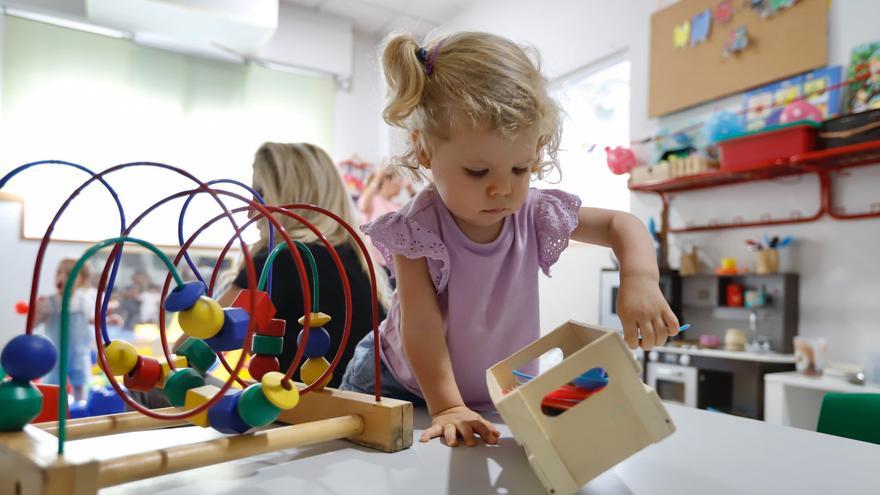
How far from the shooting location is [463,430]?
1.80 feet

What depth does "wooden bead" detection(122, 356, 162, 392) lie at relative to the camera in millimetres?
555

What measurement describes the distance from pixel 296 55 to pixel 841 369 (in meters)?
3.52

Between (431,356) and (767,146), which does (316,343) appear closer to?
(431,356)

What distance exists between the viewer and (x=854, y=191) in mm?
2027

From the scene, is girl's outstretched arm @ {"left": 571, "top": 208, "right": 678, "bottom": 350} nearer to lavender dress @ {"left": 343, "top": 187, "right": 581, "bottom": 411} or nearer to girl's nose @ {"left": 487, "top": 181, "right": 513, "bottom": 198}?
lavender dress @ {"left": 343, "top": 187, "right": 581, "bottom": 411}

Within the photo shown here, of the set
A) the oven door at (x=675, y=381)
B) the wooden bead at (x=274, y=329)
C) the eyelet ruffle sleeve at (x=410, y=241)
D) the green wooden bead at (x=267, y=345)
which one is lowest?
the oven door at (x=675, y=381)

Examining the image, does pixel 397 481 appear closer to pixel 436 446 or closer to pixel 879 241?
pixel 436 446

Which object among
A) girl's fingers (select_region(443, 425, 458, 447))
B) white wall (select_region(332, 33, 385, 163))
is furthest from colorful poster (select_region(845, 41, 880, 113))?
white wall (select_region(332, 33, 385, 163))

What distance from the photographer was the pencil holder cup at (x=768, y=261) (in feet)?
7.10

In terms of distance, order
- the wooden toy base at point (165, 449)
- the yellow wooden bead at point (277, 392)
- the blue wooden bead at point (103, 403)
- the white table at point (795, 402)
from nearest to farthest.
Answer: the wooden toy base at point (165, 449) → the yellow wooden bead at point (277, 392) → the blue wooden bead at point (103, 403) → the white table at point (795, 402)

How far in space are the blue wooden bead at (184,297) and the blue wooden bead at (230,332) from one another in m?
0.03

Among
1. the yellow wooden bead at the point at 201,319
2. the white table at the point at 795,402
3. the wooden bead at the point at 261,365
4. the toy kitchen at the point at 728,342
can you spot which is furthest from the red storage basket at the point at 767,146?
the yellow wooden bead at the point at 201,319

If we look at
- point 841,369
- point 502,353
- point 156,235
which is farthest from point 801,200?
point 156,235

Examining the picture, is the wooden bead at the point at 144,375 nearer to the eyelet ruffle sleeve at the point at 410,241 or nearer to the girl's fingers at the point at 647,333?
the eyelet ruffle sleeve at the point at 410,241
